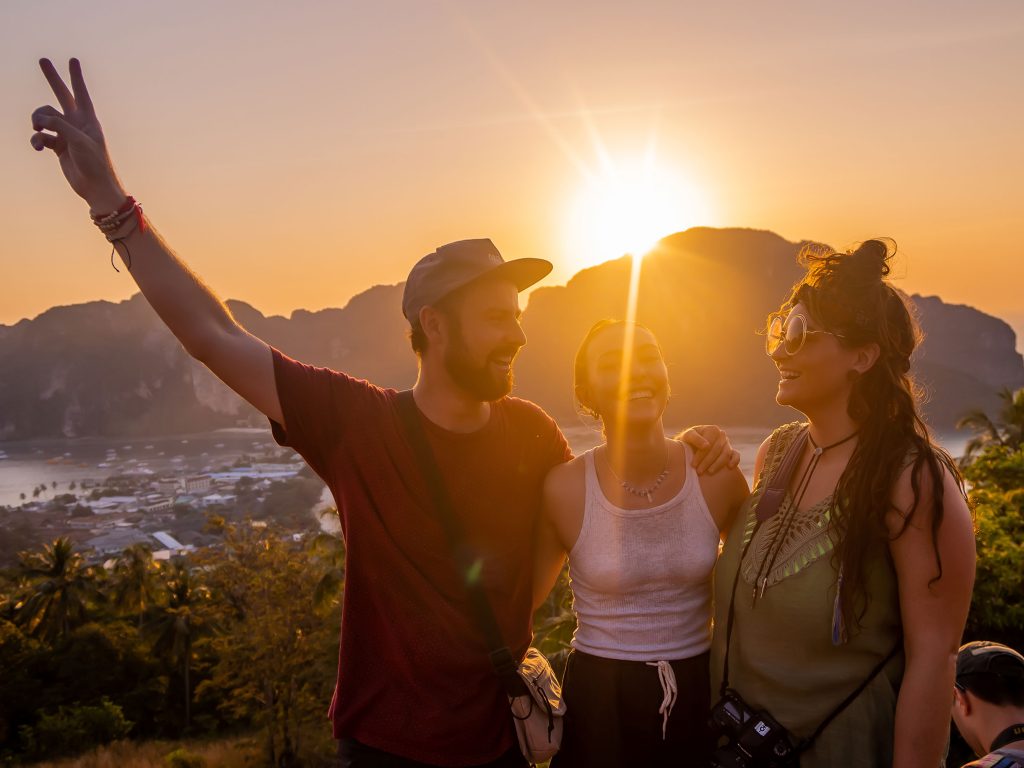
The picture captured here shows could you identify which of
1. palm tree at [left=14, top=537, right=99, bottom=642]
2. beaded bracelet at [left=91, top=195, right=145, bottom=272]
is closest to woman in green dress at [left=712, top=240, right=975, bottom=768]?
beaded bracelet at [left=91, top=195, right=145, bottom=272]

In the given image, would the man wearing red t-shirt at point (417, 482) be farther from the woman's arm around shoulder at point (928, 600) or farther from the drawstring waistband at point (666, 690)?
the woman's arm around shoulder at point (928, 600)

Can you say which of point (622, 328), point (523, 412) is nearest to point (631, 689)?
point (523, 412)

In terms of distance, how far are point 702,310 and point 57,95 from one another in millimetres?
169927

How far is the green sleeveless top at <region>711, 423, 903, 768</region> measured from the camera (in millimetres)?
2270

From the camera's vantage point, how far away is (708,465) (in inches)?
111

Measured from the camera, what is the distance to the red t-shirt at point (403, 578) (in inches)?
95.5

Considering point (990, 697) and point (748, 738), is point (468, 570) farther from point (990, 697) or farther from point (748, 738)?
point (990, 697)

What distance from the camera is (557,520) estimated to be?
2846 millimetres

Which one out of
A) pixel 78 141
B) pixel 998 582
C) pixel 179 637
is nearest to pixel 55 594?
pixel 179 637

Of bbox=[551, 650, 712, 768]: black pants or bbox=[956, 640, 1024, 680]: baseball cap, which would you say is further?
bbox=[956, 640, 1024, 680]: baseball cap

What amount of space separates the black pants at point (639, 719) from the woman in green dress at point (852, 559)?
0.36 ft

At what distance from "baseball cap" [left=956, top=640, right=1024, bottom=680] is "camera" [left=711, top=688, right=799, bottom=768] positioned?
4.68ft

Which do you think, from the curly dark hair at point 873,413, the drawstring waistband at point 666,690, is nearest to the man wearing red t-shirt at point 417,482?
the drawstring waistband at point 666,690

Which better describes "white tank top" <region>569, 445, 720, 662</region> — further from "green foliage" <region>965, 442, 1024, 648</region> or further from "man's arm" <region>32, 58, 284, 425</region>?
"green foliage" <region>965, 442, 1024, 648</region>
